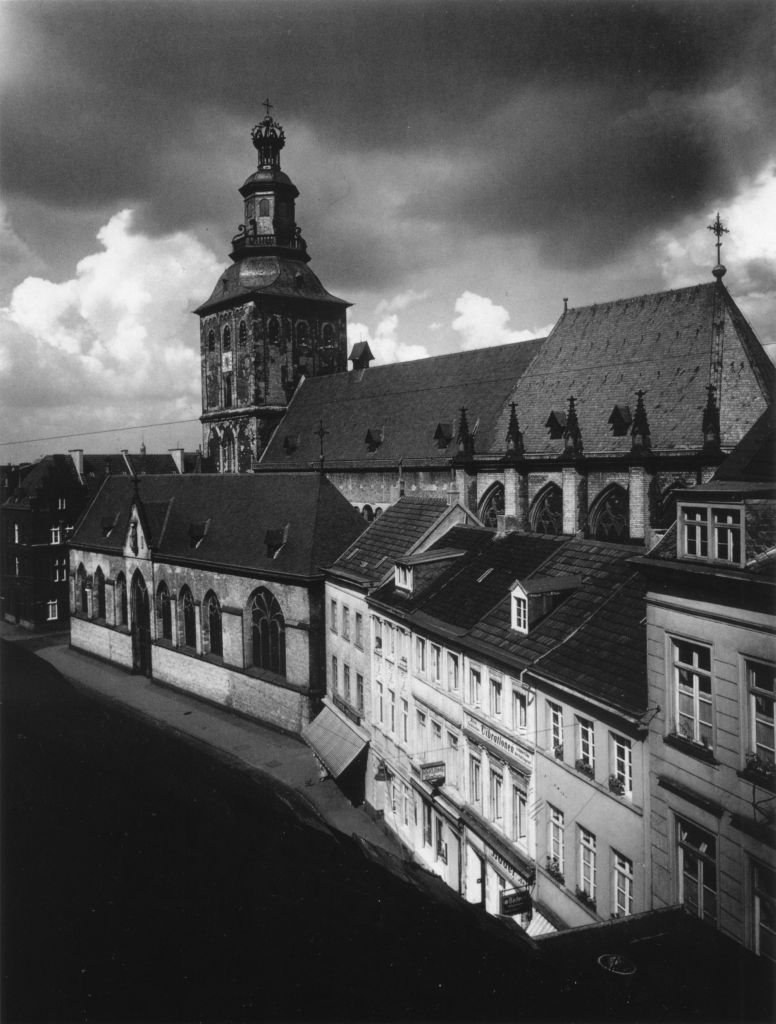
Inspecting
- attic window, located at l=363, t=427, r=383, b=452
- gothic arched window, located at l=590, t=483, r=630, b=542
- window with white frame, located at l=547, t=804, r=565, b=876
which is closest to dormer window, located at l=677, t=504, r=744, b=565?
window with white frame, located at l=547, t=804, r=565, b=876

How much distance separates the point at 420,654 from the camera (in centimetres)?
2397

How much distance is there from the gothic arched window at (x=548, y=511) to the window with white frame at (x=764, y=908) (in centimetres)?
2810

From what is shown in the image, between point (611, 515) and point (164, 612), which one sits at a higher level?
point (611, 515)

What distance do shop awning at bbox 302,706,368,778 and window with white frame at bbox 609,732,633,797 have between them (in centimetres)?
1426

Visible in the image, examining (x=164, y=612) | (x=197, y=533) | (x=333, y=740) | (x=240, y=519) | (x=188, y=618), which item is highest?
(x=240, y=519)

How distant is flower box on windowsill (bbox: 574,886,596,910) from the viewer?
50.2 feet

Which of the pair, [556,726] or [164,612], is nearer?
[556,726]

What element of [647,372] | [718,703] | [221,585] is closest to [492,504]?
[647,372]

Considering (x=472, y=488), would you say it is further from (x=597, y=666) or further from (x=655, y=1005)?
(x=655, y=1005)

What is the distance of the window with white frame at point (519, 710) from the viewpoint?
59.9 ft

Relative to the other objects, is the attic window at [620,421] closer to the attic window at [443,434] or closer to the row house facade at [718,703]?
the attic window at [443,434]

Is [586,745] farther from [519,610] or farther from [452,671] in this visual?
[452,671]

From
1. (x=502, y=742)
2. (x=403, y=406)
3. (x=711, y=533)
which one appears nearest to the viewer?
(x=711, y=533)

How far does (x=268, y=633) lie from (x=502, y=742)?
66.8 feet
